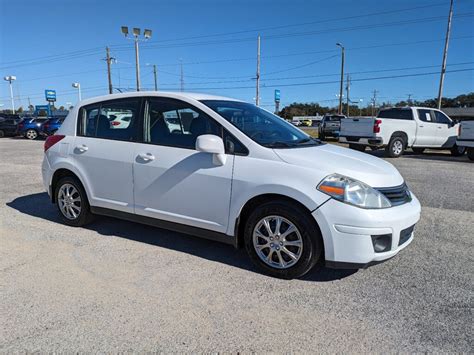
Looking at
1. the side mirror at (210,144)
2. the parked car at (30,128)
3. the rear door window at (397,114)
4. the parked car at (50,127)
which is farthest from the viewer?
the parked car at (30,128)

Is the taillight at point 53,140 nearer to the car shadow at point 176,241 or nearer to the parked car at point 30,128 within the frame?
the car shadow at point 176,241

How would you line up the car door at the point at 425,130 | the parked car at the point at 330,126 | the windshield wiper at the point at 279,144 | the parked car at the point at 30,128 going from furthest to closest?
1. the parked car at the point at 30,128
2. the parked car at the point at 330,126
3. the car door at the point at 425,130
4. the windshield wiper at the point at 279,144

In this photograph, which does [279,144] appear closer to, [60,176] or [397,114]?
[60,176]

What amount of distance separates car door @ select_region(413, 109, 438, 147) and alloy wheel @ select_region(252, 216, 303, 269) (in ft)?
41.5

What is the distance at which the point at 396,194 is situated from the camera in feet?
10.9

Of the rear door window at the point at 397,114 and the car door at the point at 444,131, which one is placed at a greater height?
the rear door window at the point at 397,114

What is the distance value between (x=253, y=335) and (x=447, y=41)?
1059 inches

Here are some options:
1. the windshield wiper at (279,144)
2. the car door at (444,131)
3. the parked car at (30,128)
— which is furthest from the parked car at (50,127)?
the windshield wiper at (279,144)

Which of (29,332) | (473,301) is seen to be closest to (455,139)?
(473,301)

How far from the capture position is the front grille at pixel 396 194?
3244 mm

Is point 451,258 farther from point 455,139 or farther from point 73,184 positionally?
point 455,139

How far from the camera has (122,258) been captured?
389 centimetres

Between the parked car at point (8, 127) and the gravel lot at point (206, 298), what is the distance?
82.4ft

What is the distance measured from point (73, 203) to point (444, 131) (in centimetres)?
1424
